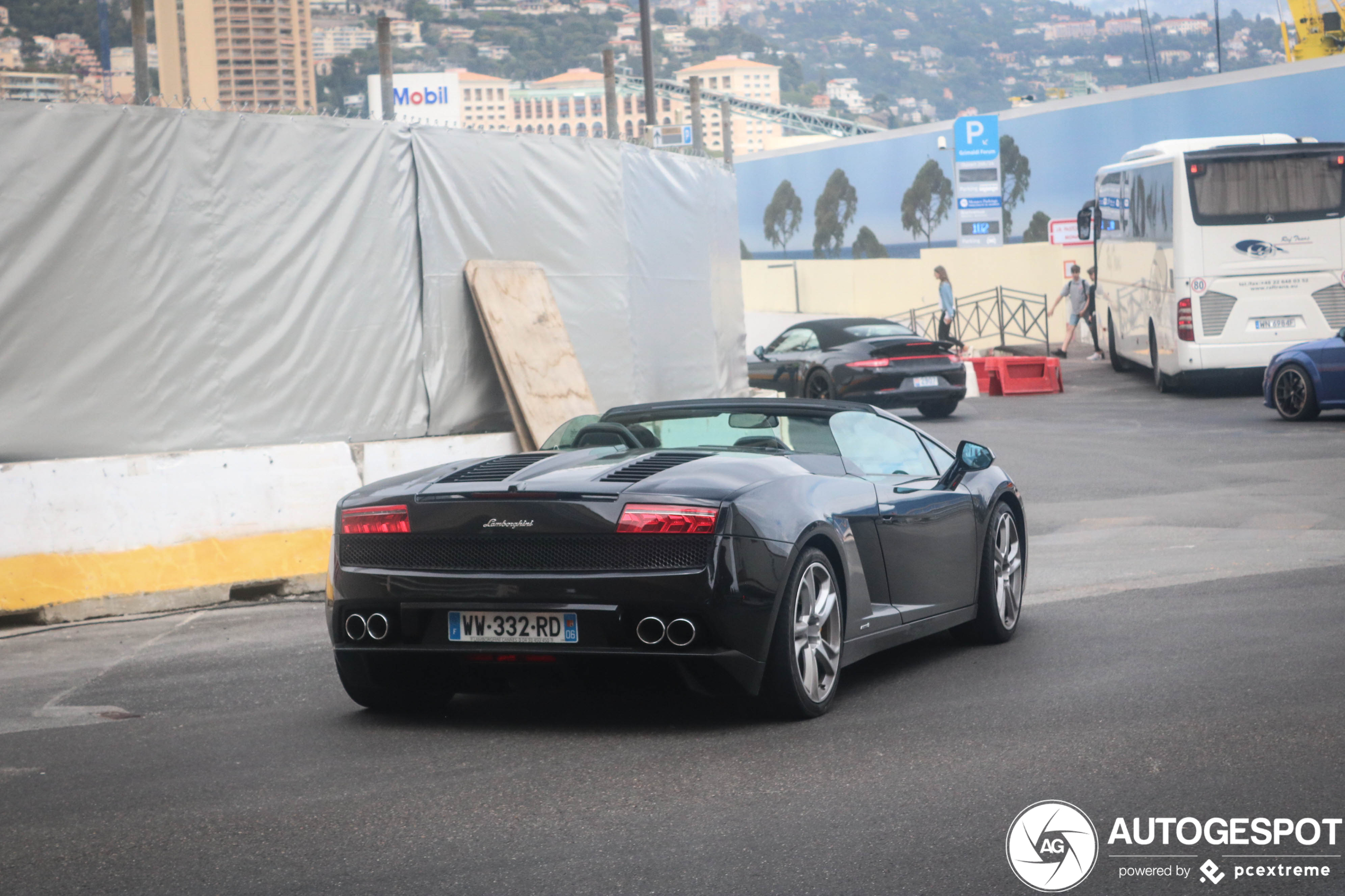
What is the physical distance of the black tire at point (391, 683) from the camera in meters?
5.79

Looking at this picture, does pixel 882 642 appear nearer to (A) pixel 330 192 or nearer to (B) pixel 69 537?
(B) pixel 69 537

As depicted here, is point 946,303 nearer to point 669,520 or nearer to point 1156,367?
point 1156,367

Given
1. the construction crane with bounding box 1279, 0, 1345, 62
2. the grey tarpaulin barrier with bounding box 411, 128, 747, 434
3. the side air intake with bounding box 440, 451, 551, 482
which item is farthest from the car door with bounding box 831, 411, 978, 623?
the construction crane with bounding box 1279, 0, 1345, 62

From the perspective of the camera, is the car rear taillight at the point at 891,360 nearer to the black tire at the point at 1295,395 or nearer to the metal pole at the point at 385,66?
the black tire at the point at 1295,395

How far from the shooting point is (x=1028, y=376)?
1061 inches

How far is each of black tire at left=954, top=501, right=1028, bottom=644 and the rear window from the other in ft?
49.3

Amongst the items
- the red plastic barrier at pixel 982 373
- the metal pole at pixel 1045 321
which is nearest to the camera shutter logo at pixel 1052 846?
the red plastic barrier at pixel 982 373

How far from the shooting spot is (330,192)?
11.1 meters

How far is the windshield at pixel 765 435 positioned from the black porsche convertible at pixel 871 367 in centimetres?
1467

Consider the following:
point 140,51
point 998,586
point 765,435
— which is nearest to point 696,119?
point 140,51

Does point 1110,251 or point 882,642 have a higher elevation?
point 1110,251

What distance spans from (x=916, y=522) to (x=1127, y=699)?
1.15 metres

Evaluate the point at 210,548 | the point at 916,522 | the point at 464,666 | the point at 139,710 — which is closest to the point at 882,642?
the point at 916,522

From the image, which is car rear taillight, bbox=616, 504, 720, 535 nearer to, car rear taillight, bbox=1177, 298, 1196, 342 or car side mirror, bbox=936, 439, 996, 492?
car side mirror, bbox=936, 439, 996, 492
